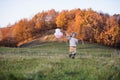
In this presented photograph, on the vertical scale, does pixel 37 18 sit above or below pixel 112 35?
above

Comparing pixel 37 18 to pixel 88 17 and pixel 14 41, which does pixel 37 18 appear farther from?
pixel 88 17

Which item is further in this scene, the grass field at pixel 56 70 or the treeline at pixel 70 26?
the treeline at pixel 70 26

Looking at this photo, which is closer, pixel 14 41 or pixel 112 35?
pixel 14 41

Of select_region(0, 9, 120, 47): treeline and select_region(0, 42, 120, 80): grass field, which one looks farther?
select_region(0, 9, 120, 47): treeline

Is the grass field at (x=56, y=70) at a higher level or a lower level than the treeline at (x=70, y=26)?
lower

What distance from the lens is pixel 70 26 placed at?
3042 centimetres

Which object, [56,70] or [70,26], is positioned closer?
[56,70]

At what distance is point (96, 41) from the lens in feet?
101

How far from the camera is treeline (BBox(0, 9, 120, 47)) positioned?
92.0ft

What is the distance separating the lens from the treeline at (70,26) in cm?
2804

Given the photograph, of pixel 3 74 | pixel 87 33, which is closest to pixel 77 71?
pixel 3 74

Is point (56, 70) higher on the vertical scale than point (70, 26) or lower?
lower

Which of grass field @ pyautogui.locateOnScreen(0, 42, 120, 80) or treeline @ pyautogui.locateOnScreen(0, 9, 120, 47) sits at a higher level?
treeline @ pyautogui.locateOnScreen(0, 9, 120, 47)

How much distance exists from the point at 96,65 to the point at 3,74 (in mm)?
3602
